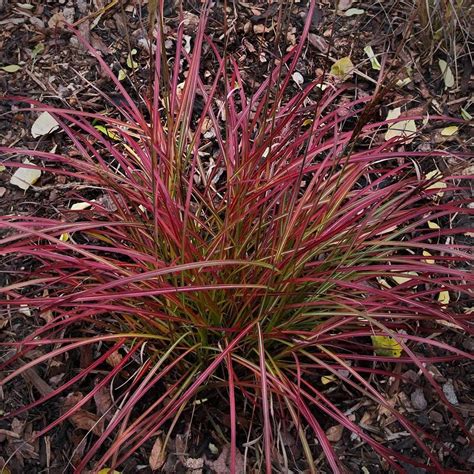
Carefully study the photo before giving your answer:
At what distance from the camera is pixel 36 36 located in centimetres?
258

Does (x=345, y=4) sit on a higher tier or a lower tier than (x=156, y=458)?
higher

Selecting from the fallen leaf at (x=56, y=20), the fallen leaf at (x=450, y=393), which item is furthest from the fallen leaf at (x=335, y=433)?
the fallen leaf at (x=56, y=20)

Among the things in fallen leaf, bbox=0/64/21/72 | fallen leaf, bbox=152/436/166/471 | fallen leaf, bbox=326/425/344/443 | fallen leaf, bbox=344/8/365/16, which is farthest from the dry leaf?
fallen leaf, bbox=344/8/365/16

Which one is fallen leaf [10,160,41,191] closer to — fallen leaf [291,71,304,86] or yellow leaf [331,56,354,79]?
fallen leaf [291,71,304,86]

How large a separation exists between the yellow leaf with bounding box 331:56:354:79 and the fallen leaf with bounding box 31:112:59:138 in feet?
3.51

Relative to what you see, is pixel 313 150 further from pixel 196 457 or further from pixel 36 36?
pixel 36 36

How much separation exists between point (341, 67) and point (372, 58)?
0.42 feet

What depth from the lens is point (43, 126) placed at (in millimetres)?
2334

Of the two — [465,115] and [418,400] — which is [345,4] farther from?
[418,400]

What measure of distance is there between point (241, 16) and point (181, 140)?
116cm

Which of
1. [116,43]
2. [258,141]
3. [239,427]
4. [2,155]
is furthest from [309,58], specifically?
[239,427]

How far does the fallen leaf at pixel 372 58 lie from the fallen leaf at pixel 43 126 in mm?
1222

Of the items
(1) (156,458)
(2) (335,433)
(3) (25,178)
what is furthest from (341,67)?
(1) (156,458)

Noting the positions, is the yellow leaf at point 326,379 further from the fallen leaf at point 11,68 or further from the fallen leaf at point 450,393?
the fallen leaf at point 11,68
